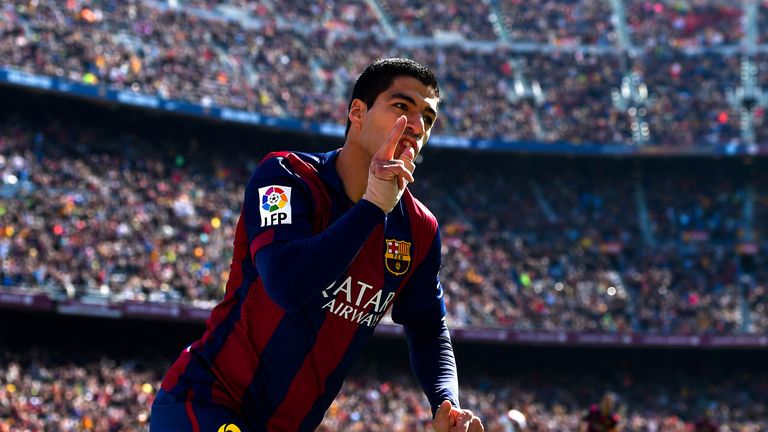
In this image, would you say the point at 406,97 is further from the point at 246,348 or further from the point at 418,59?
the point at 418,59

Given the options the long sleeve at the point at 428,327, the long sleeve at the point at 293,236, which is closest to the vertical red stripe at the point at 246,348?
the long sleeve at the point at 293,236

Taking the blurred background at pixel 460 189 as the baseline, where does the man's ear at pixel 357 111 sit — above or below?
above

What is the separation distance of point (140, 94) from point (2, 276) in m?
8.89

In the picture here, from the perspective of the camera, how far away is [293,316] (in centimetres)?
432

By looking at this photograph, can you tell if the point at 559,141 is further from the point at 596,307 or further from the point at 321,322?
the point at 321,322

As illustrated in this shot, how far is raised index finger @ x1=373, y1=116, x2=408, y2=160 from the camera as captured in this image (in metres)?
3.77

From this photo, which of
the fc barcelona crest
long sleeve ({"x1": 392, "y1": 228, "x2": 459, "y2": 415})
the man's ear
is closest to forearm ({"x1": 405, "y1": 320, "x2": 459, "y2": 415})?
long sleeve ({"x1": 392, "y1": 228, "x2": 459, "y2": 415})

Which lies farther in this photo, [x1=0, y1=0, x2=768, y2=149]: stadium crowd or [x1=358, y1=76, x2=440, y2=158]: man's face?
[x1=0, y1=0, x2=768, y2=149]: stadium crowd

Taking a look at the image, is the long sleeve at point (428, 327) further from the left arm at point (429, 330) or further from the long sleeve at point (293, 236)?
the long sleeve at point (293, 236)

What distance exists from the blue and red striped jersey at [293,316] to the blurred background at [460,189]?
63.9 feet

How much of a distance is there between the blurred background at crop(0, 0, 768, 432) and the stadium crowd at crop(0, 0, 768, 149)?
4.0 inches

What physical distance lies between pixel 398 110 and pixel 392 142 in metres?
0.42

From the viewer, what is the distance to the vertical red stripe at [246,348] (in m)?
4.37

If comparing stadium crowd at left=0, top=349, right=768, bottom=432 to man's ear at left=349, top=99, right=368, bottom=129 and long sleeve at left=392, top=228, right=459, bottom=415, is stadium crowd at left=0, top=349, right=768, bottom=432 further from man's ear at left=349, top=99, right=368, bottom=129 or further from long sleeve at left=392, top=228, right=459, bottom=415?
man's ear at left=349, top=99, right=368, bottom=129
